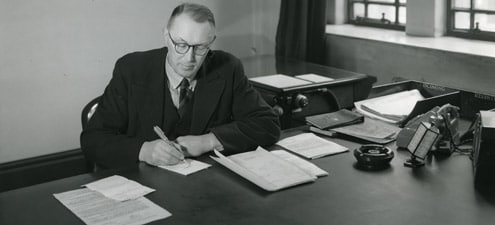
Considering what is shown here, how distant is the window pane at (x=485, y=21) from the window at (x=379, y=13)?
1.69ft

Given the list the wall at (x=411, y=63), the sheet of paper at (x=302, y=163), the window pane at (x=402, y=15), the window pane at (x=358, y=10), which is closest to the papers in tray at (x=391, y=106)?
the wall at (x=411, y=63)

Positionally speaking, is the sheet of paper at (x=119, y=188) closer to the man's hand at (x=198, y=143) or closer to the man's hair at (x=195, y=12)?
the man's hand at (x=198, y=143)

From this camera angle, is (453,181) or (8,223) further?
(453,181)

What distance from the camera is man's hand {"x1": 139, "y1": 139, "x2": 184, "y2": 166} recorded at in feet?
7.56

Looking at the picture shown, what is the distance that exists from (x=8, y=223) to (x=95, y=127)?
0.77 meters

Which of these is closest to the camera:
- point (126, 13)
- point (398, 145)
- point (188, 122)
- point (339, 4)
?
point (398, 145)

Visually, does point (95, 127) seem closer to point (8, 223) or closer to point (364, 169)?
point (8, 223)

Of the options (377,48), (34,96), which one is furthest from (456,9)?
(34,96)

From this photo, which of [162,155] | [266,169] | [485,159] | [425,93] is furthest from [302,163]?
[425,93]

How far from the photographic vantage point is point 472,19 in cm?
377

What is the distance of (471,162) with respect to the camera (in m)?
2.37

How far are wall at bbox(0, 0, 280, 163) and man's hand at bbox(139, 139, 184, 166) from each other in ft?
6.01

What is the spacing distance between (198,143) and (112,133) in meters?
0.39

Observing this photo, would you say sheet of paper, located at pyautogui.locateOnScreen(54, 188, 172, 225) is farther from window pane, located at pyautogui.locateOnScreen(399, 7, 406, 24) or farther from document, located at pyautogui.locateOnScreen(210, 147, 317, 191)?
window pane, located at pyautogui.locateOnScreen(399, 7, 406, 24)
